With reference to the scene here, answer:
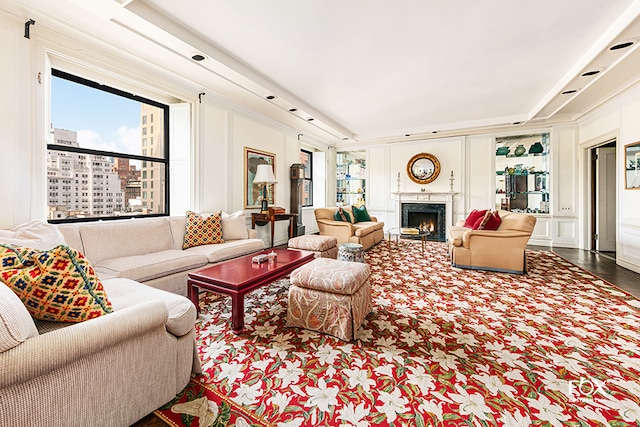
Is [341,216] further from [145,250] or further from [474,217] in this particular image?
[145,250]

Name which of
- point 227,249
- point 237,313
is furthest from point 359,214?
point 237,313

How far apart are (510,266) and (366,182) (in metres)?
4.37

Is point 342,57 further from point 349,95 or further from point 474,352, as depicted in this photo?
point 474,352

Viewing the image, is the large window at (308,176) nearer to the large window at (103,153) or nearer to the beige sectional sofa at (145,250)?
the large window at (103,153)

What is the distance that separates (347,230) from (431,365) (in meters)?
3.21

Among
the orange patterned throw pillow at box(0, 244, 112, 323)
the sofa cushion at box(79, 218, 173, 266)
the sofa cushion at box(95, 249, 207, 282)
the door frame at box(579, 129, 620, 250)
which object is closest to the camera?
the orange patterned throw pillow at box(0, 244, 112, 323)

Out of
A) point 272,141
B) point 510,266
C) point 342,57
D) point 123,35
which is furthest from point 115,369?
point 272,141

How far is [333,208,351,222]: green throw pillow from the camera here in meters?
5.38

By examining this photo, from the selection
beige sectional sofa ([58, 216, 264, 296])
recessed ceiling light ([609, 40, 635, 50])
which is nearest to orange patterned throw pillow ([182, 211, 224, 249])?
beige sectional sofa ([58, 216, 264, 296])

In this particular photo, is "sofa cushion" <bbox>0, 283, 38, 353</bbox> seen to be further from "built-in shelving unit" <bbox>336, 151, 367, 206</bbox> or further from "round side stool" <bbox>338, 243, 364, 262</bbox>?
"built-in shelving unit" <bbox>336, 151, 367, 206</bbox>

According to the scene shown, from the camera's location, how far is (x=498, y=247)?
12.1 feet

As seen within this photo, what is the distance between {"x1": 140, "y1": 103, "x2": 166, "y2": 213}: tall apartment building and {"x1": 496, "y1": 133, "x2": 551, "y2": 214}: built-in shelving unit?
22.2ft

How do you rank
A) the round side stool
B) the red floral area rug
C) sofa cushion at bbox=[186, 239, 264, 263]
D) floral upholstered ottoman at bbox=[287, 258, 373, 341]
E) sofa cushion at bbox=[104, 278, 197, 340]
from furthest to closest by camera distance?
the round side stool < sofa cushion at bbox=[186, 239, 264, 263] < floral upholstered ottoman at bbox=[287, 258, 373, 341] < sofa cushion at bbox=[104, 278, 197, 340] < the red floral area rug

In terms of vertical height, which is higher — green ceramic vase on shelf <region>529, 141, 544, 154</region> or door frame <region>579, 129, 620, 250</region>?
green ceramic vase on shelf <region>529, 141, 544, 154</region>
